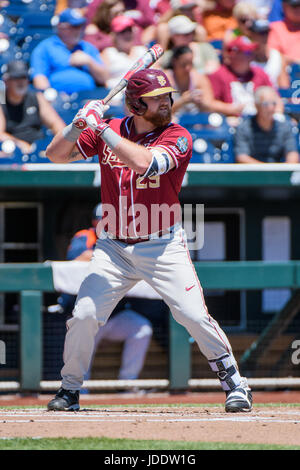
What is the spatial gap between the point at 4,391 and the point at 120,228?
3186mm

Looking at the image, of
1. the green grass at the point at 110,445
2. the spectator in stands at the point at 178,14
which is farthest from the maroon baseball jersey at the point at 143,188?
the spectator in stands at the point at 178,14

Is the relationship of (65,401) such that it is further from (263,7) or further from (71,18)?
(263,7)

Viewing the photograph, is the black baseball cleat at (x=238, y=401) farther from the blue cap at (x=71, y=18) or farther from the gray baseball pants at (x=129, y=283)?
the blue cap at (x=71, y=18)

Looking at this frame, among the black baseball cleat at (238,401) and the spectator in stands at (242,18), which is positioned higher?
the spectator in stands at (242,18)

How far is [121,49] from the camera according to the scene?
899 cm

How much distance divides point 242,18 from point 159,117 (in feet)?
18.8

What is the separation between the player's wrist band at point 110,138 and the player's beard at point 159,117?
0.36 meters

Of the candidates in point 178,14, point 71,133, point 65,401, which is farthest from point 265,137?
point 65,401

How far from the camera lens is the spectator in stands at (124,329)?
23.8ft

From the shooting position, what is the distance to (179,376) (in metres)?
7.21

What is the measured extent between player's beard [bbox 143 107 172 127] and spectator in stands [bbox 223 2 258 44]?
17.4ft

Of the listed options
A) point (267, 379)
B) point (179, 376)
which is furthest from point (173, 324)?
point (267, 379)

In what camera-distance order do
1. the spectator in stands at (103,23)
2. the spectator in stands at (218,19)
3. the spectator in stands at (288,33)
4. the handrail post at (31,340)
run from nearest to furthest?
the handrail post at (31,340) → the spectator in stands at (103,23) → the spectator in stands at (288,33) → the spectator in stands at (218,19)

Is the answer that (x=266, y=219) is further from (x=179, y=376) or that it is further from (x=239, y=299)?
(x=179, y=376)
